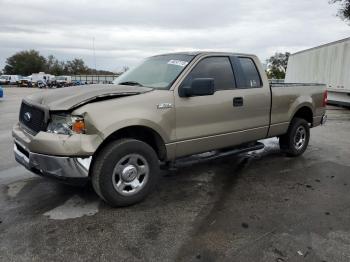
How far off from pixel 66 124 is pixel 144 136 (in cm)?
105

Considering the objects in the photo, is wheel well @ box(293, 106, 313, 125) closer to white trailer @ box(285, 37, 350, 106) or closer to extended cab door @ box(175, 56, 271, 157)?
extended cab door @ box(175, 56, 271, 157)

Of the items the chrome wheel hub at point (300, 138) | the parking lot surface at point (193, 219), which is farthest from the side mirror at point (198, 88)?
the chrome wheel hub at point (300, 138)

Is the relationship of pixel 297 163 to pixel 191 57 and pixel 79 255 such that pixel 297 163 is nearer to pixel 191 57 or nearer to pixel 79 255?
pixel 191 57

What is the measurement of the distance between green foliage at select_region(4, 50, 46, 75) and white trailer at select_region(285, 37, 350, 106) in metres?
87.4

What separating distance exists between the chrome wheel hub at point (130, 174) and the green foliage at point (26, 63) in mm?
100576

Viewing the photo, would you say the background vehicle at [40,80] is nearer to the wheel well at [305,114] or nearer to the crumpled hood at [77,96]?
the wheel well at [305,114]

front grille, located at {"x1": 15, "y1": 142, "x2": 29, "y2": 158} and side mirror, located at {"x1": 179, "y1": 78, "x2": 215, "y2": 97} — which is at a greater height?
side mirror, located at {"x1": 179, "y1": 78, "x2": 215, "y2": 97}

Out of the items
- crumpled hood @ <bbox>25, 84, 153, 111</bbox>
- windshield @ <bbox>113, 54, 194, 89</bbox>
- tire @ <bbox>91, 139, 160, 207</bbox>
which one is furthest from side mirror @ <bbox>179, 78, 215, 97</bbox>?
tire @ <bbox>91, 139, 160, 207</bbox>

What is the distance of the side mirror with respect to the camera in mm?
4465

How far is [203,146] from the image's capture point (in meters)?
4.96

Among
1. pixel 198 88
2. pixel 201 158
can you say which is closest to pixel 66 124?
pixel 198 88

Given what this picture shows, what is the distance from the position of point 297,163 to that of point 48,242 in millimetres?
4488

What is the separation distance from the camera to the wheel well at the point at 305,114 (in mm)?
6869

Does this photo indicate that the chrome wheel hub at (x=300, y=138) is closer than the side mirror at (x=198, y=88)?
No
